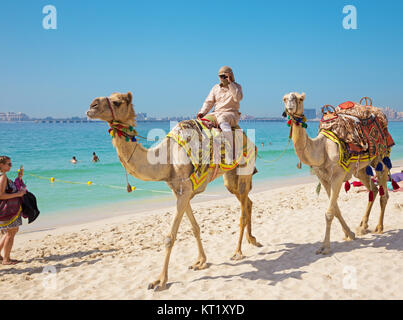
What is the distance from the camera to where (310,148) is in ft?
18.7

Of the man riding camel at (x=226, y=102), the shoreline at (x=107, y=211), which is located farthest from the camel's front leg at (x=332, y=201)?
the shoreline at (x=107, y=211)

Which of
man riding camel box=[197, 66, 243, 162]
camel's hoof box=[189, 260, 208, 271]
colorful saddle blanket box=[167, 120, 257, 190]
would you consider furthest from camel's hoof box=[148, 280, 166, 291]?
man riding camel box=[197, 66, 243, 162]

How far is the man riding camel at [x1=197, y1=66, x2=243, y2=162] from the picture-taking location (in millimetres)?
5492

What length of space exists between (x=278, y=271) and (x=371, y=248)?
1909mm

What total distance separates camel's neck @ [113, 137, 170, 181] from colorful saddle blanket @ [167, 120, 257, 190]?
0.35m

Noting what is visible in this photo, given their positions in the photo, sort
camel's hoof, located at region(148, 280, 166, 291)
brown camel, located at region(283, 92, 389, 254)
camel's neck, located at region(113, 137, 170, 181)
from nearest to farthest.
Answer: camel's neck, located at region(113, 137, 170, 181) < camel's hoof, located at region(148, 280, 166, 291) < brown camel, located at region(283, 92, 389, 254)

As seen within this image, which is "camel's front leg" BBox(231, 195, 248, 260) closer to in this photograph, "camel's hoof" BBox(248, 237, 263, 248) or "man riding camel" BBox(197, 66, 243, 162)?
"camel's hoof" BBox(248, 237, 263, 248)

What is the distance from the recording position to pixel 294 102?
5148mm

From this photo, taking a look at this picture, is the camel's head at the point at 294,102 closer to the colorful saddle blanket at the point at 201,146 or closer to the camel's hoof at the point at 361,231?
the colorful saddle blanket at the point at 201,146

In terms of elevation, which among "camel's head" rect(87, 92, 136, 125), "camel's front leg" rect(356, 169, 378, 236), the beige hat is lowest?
A: "camel's front leg" rect(356, 169, 378, 236)

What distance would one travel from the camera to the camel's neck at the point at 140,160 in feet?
14.3

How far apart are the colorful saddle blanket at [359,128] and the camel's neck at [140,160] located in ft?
10.5

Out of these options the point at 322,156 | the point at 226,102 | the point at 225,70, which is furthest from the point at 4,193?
the point at 322,156
